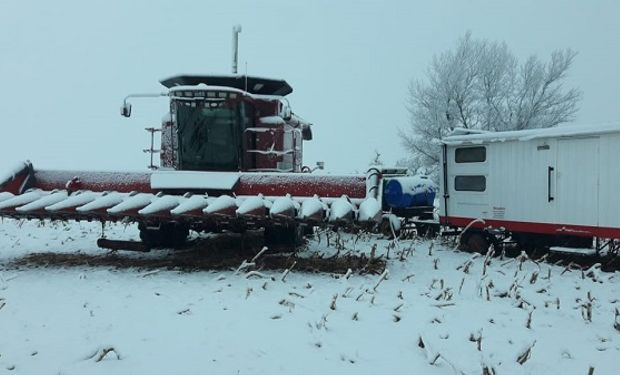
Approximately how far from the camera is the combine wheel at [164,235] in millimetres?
8414

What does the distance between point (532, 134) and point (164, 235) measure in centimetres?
712

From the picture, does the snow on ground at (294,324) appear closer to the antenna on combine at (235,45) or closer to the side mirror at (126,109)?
the side mirror at (126,109)

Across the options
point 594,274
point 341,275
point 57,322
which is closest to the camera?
point 57,322

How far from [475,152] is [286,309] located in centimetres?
703

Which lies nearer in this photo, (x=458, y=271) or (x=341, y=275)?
(x=341, y=275)

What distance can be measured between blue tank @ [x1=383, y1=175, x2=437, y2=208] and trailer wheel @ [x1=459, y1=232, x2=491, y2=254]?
2.92 m

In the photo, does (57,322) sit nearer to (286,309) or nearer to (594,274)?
(286,309)

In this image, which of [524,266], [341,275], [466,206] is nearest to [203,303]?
[341,275]

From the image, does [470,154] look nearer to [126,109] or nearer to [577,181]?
[577,181]

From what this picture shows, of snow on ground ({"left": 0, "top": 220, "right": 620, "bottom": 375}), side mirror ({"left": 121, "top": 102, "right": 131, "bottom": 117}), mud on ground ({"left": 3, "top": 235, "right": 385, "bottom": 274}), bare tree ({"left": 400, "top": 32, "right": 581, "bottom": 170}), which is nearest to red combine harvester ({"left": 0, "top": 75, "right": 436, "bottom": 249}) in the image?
side mirror ({"left": 121, "top": 102, "right": 131, "bottom": 117})

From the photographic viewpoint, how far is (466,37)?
30.3m

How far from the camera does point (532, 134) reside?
952 centimetres

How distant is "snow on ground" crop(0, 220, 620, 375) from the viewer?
12.3 ft

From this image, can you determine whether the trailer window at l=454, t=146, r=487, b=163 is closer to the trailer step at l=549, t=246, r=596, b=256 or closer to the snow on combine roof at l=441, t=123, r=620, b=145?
the snow on combine roof at l=441, t=123, r=620, b=145
